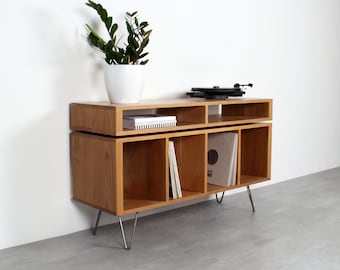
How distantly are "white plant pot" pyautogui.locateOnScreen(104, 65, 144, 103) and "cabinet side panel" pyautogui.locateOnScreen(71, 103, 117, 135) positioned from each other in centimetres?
12

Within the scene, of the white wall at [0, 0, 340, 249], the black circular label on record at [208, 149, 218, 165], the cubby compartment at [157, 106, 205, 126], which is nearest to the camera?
the white wall at [0, 0, 340, 249]

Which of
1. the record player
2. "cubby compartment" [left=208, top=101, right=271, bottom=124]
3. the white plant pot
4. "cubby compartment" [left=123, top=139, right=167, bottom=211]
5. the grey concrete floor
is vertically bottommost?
the grey concrete floor

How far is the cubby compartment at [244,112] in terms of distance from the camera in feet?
9.53

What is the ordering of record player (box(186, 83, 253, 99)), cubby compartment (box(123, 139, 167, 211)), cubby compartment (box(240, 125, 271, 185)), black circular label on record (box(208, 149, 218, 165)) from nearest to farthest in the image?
cubby compartment (box(123, 139, 167, 211))
record player (box(186, 83, 253, 99))
black circular label on record (box(208, 149, 218, 165))
cubby compartment (box(240, 125, 271, 185))

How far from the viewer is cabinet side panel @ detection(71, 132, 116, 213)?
2.24 metres

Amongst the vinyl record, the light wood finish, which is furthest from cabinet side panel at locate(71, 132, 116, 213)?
the vinyl record

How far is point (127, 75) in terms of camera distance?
231 centimetres

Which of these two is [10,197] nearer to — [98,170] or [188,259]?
[98,170]

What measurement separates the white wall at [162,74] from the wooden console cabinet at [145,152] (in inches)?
5.9

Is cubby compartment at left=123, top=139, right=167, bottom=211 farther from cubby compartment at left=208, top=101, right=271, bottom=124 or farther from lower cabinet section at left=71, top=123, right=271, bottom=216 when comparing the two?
cubby compartment at left=208, top=101, right=271, bottom=124

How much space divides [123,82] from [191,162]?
627 millimetres

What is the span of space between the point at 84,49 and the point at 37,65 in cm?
27

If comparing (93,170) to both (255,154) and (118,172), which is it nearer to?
(118,172)

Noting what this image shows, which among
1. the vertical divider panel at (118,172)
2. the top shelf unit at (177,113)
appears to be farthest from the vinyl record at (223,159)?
the vertical divider panel at (118,172)
